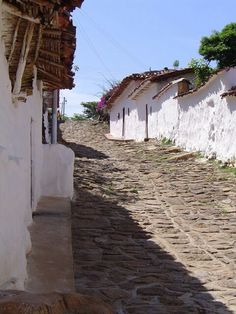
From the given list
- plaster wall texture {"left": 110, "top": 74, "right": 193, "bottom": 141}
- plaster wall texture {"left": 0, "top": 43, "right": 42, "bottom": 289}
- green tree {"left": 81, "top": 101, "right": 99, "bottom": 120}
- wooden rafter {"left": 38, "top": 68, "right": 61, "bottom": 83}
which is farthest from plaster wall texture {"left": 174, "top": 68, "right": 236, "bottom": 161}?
A: green tree {"left": 81, "top": 101, "right": 99, "bottom": 120}

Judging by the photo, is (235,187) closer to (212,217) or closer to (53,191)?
(212,217)

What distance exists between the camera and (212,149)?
15.6m

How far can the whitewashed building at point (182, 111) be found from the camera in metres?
14.8

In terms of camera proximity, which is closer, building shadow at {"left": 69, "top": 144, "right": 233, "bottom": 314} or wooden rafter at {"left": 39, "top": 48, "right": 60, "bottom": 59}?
building shadow at {"left": 69, "top": 144, "right": 233, "bottom": 314}

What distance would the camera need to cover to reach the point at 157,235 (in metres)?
8.31

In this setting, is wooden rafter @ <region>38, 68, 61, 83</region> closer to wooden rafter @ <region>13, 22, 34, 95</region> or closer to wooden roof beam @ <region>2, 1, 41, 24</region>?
wooden rafter @ <region>13, 22, 34, 95</region>

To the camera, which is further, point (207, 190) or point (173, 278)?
point (207, 190)

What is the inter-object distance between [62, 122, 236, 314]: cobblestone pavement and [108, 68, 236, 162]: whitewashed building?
88 centimetres

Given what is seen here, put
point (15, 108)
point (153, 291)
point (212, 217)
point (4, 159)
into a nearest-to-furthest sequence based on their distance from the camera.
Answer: point (4, 159) < point (15, 108) < point (153, 291) < point (212, 217)

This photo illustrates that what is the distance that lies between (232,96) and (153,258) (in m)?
8.51

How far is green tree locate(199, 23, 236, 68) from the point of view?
18.6 m

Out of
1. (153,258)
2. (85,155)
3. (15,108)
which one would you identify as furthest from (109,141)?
(15,108)

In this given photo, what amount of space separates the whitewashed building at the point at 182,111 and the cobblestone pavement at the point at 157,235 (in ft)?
2.87

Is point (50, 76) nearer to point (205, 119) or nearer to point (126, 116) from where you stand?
point (205, 119)
